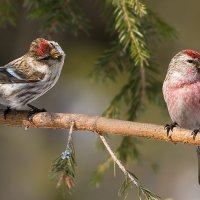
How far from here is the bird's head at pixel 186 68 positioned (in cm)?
304

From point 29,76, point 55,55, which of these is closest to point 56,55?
point 55,55

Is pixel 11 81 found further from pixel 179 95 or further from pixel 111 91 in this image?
pixel 111 91

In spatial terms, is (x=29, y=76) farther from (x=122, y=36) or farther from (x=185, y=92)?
(x=185, y=92)

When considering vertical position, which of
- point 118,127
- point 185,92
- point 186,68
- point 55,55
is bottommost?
point 118,127

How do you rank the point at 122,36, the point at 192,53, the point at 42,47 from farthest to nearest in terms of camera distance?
the point at 192,53 → the point at 42,47 → the point at 122,36

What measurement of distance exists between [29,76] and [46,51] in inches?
6.0

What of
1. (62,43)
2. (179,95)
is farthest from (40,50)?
(62,43)

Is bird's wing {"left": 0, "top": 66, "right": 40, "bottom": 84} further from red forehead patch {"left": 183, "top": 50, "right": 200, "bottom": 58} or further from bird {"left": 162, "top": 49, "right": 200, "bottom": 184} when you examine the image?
red forehead patch {"left": 183, "top": 50, "right": 200, "bottom": 58}

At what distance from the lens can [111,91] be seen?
4.72m

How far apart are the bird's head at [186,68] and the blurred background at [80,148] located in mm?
1406

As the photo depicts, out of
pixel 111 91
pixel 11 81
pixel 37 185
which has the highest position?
pixel 111 91

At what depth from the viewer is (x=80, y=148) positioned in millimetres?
5055

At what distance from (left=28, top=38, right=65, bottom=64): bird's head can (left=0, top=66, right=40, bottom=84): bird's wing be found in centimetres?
10

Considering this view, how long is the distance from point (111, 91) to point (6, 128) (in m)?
0.92
